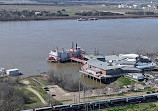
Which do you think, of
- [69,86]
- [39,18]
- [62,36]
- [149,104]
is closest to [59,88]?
[69,86]

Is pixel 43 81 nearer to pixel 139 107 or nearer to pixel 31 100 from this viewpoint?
pixel 31 100

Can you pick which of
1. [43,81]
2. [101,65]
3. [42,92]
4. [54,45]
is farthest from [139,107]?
[54,45]

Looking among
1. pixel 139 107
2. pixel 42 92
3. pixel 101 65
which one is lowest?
pixel 139 107

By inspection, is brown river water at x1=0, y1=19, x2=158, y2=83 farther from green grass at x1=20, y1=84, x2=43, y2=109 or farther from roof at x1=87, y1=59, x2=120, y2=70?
green grass at x1=20, y1=84, x2=43, y2=109

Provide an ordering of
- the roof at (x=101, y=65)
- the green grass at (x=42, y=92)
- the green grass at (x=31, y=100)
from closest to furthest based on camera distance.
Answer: the green grass at (x=31, y=100) → the green grass at (x=42, y=92) → the roof at (x=101, y=65)

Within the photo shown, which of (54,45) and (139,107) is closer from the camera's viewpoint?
(139,107)

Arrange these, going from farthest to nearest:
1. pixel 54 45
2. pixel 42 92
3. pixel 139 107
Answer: pixel 54 45
pixel 42 92
pixel 139 107

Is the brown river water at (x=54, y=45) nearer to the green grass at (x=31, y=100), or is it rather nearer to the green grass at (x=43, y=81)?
the green grass at (x=43, y=81)

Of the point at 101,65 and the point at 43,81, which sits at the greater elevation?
the point at 101,65

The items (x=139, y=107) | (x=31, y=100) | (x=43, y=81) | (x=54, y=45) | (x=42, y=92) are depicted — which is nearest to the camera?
(x=139, y=107)

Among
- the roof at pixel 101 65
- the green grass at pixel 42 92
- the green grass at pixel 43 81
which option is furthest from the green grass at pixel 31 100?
the roof at pixel 101 65

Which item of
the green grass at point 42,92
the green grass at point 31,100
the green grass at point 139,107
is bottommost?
the green grass at point 139,107
